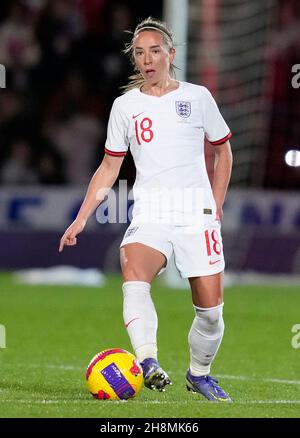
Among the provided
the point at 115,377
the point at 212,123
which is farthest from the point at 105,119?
the point at 115,377

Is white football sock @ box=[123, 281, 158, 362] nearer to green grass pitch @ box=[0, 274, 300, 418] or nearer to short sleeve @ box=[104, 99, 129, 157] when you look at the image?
green grass pitch @ box=[0, 274, 300, 418]

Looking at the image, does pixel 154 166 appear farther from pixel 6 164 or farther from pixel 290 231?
pixel 6 164

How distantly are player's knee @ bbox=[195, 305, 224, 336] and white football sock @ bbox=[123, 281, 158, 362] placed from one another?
0.98 feet

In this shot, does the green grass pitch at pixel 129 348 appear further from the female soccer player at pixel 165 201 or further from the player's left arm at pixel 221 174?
the player's left arm at pixel 221 174

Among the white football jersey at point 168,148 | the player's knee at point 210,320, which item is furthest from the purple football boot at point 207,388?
the white football jersey at point 168,148

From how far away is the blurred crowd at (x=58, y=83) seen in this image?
58.7ft

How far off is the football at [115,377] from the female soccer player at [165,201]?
78 mm

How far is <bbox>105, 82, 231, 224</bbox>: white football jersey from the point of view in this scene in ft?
21.8

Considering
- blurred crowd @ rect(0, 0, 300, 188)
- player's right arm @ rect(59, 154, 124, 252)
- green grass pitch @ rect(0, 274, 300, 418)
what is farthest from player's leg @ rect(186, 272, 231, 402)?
blurred crowd @ rect(0, 0, 300, 188)

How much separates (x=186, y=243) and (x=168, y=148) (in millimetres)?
530

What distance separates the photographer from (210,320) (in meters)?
6.66
